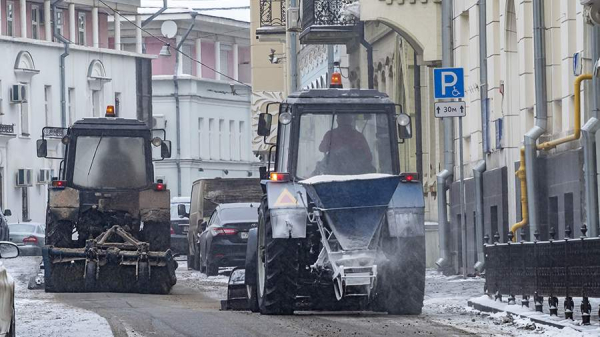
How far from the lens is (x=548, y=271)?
19.1m

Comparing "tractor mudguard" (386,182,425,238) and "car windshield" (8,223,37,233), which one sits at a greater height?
"tractor mudguard" (386,182,425,238)

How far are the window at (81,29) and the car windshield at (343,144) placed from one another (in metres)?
69.1

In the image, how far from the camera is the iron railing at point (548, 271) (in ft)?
57.4

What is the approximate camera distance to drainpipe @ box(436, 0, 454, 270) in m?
32.8

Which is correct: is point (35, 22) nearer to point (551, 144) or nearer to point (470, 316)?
point (551, 144)

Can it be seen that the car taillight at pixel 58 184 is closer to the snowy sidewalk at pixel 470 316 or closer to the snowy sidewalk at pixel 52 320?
the snowy sidewalk at pixel 52 320

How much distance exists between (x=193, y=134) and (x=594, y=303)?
83.1m

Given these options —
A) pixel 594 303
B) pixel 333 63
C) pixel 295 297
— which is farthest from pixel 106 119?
pixel 333 63

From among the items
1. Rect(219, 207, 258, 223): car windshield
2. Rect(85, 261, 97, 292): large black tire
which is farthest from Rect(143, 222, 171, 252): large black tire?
Rect(219, 207, 258, 223): car windshield

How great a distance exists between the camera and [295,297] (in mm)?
20734

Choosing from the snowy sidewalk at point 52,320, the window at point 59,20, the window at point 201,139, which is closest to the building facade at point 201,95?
the window at point 201,139

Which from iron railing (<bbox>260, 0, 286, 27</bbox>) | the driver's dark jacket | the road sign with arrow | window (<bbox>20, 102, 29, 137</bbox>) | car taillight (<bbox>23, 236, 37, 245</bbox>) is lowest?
car taillight (<bbox>23, 236, 37, 245</bbox>)

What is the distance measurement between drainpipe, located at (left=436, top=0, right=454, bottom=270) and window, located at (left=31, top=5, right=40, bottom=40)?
5318cm

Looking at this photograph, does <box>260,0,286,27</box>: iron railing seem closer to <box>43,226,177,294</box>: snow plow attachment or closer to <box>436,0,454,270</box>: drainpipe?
<box>436,0,454,270</box>: drainpipe
